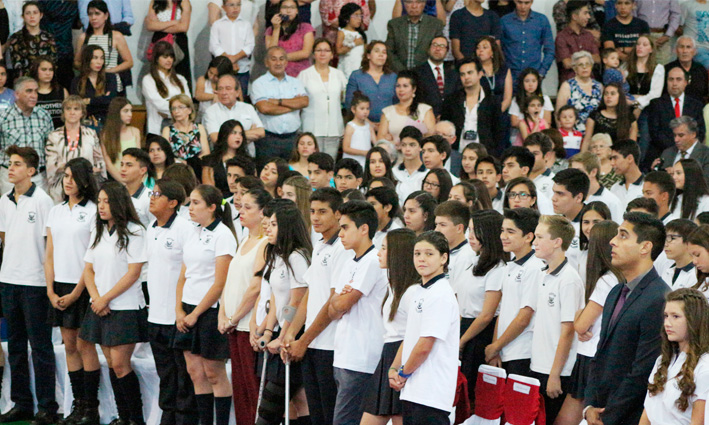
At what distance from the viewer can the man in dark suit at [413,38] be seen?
36.6ft

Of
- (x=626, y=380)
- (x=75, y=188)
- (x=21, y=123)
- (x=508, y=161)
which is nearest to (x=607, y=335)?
(x=626, y=380)

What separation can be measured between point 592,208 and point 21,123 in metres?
5.52

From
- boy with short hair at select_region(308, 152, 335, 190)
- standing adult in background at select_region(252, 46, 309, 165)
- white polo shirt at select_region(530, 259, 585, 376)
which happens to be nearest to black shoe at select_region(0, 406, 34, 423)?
boy with short hair at select_region(308, 152, 335, 190)

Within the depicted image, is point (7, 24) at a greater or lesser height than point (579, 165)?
greater

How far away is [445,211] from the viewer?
596cm

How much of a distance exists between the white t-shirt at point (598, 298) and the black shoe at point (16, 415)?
14.6 ft

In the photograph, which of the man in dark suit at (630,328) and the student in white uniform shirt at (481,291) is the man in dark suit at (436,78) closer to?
the student in white uniform shirt at (481,291)

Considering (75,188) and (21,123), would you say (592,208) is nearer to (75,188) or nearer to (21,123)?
(75,188)

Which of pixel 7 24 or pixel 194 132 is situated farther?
pixel 7 24

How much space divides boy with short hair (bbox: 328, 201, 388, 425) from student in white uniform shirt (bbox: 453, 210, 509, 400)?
66cm

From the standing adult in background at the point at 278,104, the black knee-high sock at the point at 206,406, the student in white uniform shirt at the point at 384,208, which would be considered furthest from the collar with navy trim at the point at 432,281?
the standing adult in background at the point at 278,104

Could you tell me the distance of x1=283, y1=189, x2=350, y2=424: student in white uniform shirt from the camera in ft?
18.5

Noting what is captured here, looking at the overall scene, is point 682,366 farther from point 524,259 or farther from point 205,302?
point 205,302

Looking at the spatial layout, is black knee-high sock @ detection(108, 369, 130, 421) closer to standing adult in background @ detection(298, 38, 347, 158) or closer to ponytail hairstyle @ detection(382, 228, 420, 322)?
ponytail hairstyle @ detection(382, 228, 420, 322)
